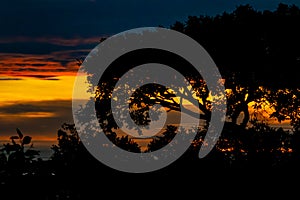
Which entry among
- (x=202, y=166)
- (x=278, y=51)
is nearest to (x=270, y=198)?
(x=202, y=166)

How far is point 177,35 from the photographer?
37500mm

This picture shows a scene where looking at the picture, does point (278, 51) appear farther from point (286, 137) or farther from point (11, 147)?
point (11, 147)

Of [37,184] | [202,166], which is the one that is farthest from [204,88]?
[37,184]

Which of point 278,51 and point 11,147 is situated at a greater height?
point 278,51

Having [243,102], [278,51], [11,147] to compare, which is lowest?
[11,147]

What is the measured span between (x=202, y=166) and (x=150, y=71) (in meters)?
15.4

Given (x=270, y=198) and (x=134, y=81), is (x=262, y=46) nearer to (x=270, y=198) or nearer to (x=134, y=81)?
(x=134, y=81)

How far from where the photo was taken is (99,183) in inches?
865

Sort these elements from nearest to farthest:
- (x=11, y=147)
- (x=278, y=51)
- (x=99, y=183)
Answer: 1. (x=11, y=147)
2. (x=99, y=183)
3. (x=278, y=51)

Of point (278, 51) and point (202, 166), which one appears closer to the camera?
point (202, 166)

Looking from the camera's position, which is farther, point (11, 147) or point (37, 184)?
point (37, 184)

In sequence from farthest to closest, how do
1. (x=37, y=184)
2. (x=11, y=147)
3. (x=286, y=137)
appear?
(x=286, y=137), (x=37, y=184), (x=11, y=147)

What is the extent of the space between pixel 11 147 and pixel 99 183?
33.8ft

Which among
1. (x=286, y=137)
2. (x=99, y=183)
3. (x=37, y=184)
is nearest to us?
(x=37, y=184)
